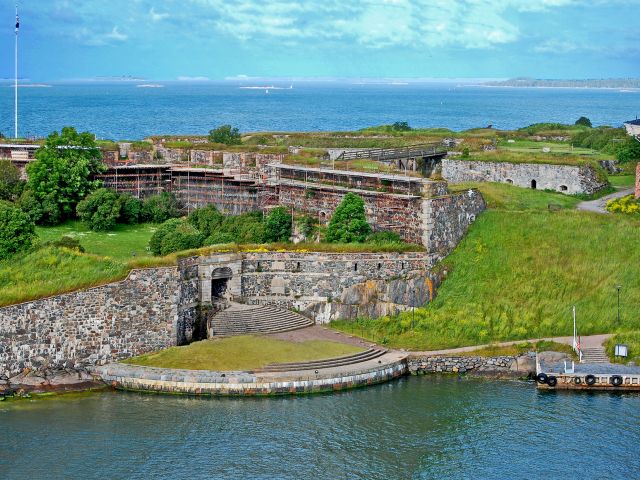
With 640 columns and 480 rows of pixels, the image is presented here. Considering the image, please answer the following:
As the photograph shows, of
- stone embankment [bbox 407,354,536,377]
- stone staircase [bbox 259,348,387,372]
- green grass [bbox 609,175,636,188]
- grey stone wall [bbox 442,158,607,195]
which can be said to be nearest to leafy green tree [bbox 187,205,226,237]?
stone staircase [bbox 259,348,387,372]

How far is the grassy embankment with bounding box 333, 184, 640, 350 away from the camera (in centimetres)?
4138

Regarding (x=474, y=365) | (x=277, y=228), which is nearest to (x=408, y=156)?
(x=277, y=228)

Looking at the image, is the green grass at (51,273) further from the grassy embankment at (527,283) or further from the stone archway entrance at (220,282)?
the grassy embankment at (527,283)

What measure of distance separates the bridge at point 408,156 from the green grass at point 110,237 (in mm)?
10967

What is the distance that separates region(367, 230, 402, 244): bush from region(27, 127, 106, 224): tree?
16193mm

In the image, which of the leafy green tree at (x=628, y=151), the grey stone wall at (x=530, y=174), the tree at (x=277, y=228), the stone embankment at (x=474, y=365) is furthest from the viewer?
the leafy green tree at (x=628, y=151)

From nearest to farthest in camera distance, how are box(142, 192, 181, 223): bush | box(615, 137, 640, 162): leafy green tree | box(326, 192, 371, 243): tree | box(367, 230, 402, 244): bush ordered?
box(367, 230, 402, 244): bush < box(326, 192, 371, 243): tree < box(142, 192, 181, 223): bush < box(615, 137, 640, 162): leafy green tree

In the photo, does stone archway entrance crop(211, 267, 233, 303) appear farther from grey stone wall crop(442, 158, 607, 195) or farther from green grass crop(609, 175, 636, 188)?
green grass crop(609, 175, 636, 188)

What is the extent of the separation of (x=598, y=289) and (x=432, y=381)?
8.83 m

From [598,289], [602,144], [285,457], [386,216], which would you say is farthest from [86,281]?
[602,144]

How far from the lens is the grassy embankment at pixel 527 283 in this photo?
41.4 meters

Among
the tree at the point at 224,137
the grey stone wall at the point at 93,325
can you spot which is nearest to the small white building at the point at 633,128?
the tree at the point at 224,137

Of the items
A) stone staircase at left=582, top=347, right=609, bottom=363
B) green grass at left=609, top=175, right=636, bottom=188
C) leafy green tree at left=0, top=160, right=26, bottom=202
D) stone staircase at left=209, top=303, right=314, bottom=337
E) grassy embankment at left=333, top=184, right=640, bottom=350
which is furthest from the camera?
green grass at left=609, top=175, right=636, bottom=188

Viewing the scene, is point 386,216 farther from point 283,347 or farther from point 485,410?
point 485,410
